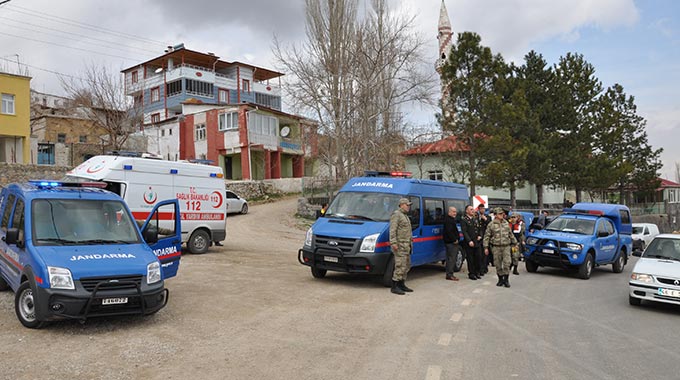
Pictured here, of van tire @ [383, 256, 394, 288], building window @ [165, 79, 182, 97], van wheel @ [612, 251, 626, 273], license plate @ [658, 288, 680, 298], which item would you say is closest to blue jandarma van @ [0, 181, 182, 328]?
van tire @ [383, 256, 394, 288]

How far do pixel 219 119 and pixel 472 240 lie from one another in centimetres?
3377

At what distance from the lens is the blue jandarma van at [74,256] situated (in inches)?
267

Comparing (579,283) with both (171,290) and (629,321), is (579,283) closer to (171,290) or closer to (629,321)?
(629,321)

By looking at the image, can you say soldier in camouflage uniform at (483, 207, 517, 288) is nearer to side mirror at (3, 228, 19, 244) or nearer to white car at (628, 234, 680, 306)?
white car at (628, 234, 680, 306)

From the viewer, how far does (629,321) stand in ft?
29.5

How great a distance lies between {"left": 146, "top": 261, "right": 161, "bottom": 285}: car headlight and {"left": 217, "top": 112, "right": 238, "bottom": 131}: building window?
35.5 meters

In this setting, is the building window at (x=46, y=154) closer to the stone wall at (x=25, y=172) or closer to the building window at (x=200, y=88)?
the stone wall at (x=25, y=172)

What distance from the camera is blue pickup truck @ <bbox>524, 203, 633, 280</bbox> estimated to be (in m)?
14.4

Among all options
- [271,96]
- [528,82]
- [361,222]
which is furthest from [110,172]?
[271,96]

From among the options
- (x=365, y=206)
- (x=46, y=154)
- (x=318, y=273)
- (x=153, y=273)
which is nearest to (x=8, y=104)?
(x=46, y=154)

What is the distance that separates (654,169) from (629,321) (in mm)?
44430

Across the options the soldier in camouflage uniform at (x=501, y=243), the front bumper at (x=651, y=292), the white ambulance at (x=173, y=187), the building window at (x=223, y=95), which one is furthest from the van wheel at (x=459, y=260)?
the building window at (x=223, y=95)

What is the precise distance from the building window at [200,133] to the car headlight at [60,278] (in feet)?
130

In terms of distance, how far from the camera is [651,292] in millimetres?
9773
